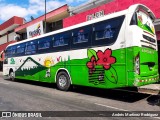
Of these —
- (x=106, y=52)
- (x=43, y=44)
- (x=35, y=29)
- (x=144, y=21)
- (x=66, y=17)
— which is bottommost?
(x=106, y=52)

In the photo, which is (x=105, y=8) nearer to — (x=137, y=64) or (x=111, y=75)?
(x=111, y=75)

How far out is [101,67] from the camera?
10094mm

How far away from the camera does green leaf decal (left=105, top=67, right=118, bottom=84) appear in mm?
9403

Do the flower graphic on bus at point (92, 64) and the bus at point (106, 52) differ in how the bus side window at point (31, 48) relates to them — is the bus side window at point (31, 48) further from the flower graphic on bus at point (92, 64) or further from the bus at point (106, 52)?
the flower graphic on bus at point (92, 64)

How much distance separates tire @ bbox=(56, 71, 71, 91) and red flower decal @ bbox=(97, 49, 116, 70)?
2.49 meters

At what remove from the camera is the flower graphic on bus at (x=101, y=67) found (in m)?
9.57

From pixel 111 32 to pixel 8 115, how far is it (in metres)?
4.98

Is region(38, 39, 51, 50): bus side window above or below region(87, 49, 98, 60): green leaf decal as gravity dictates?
above

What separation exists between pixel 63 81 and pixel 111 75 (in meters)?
3.54

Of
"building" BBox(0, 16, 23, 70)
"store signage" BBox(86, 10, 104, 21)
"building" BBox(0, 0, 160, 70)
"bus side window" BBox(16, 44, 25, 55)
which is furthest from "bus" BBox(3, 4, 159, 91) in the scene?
"building" BBox(0, 16, 23, 70)

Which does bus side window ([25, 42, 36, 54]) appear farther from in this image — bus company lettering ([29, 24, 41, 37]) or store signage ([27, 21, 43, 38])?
bus company lettering ([29, 24, 41, 37])

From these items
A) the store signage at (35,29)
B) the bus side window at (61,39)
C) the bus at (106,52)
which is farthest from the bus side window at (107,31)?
the store signage at (35,29)

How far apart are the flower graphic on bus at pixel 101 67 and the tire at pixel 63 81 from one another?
1.77 meters

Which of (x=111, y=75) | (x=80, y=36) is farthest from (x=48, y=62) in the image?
(x=111, y=75)
